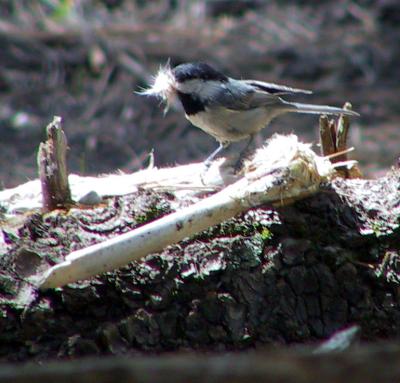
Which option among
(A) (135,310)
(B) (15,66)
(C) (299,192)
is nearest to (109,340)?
(A) (135,310)

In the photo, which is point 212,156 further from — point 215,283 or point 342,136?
point 215,283

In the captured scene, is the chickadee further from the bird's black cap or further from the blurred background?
the blurred background

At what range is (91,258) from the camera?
7.32 ft

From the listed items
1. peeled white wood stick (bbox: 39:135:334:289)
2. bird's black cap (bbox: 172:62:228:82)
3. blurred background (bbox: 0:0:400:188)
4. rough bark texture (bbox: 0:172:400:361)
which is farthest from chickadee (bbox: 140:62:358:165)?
blurred background (bbox: 0:0:400:188)

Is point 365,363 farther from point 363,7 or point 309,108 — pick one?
point 363,7

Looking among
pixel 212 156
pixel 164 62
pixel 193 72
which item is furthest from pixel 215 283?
pixel 164 62

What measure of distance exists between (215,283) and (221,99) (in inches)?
57.2

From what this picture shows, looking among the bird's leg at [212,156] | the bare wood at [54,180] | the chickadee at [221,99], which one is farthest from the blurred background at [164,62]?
the bare wood at [54,180]

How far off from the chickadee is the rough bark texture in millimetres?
Result: 1048

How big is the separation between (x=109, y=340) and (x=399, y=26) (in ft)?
17.9

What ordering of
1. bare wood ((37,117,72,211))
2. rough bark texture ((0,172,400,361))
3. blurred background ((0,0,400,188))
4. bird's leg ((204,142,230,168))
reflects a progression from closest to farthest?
rough bark texture ((0,172,400,361)), bare wood ((37,117,72,211)), bird's leg ((204,142,230,168)), blurred background ((0,0,400,188))

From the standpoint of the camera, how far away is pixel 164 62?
253 inches

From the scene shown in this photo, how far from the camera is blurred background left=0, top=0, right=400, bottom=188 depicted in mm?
5883

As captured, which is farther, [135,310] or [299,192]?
[299,192]
